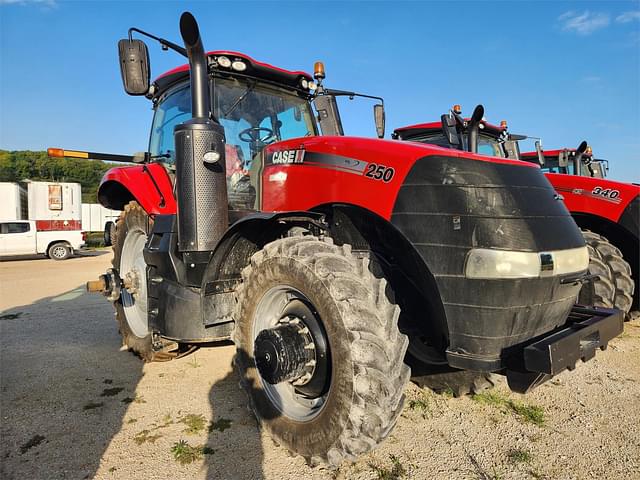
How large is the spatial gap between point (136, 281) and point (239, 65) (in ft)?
7.29

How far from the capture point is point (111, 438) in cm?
266

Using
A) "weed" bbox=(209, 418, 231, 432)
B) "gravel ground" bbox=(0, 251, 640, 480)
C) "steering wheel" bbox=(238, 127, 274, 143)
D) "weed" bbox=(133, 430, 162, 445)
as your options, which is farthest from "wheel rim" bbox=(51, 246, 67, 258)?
"weed" bbox=(209, 418, 231, 432)

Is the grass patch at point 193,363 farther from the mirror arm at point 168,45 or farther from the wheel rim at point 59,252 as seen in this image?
the wheel rim at point 59,252

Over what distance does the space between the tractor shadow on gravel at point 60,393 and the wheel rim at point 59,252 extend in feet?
37.9

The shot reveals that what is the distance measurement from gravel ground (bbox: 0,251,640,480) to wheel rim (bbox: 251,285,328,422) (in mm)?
257

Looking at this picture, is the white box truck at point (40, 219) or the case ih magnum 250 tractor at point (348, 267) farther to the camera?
the white box truck at point (40, 219)

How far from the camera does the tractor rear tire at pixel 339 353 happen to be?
195cm

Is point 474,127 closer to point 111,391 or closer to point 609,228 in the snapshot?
point 609,228

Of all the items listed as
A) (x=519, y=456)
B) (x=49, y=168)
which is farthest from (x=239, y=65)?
(x=49, y=168)

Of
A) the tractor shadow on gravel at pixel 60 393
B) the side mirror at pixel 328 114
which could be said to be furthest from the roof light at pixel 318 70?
the tractor shadow on gravel at pixel 60 393

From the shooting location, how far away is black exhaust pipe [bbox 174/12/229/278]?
2744 millimetres

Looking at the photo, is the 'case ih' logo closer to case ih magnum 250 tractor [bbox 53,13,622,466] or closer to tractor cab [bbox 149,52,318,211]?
case ih magnum 250 tractor [bbox 53,13,622,466]

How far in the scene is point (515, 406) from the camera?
3035 millimetres

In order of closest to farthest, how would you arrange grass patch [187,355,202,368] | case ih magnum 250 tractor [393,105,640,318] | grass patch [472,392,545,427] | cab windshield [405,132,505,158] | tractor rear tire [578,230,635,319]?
1. grass patch [472,392,545,427]
2. grass patch [187,355,202,368]
3. tractor rear tire [578,230,635,319]
4. case ih magnum 250 tractor [393,105,640,318]
5. cab windshield [405,132,505,158]
